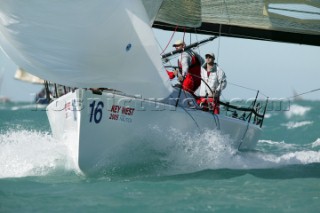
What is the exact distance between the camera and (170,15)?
10.8 meters

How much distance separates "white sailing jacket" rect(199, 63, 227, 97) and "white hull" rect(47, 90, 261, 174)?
1.25 metres

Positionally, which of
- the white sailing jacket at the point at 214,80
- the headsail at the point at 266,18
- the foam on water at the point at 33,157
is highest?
the headsail at the point at 266,18

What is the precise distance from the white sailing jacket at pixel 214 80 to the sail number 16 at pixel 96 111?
293cm

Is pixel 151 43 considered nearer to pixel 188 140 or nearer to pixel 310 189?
pixel 188 140

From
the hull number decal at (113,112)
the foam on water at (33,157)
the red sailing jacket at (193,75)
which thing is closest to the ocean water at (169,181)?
the foam on water at (33,157)

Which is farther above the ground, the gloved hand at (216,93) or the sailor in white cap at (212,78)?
the sailor in white cap at (212,78)

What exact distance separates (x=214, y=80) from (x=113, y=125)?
2935 mm

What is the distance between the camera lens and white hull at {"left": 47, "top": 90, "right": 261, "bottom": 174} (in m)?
9.60

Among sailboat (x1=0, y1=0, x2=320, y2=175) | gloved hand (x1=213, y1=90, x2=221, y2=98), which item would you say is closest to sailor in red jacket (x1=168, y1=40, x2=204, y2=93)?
gloved hand (x1=213, y1=90, x2=221, y2=98)

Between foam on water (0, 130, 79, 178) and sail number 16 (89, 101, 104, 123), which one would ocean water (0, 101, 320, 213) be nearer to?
foam on water (0, 130, 79, 178)

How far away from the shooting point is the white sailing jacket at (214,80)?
12.1 m

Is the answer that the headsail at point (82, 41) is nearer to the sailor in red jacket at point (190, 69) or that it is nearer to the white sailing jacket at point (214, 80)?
the sailor in red jacket at point (190, 69)

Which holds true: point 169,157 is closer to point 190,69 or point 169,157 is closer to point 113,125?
point 113,125

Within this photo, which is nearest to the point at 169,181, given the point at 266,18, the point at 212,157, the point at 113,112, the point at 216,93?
the point at 113,112
